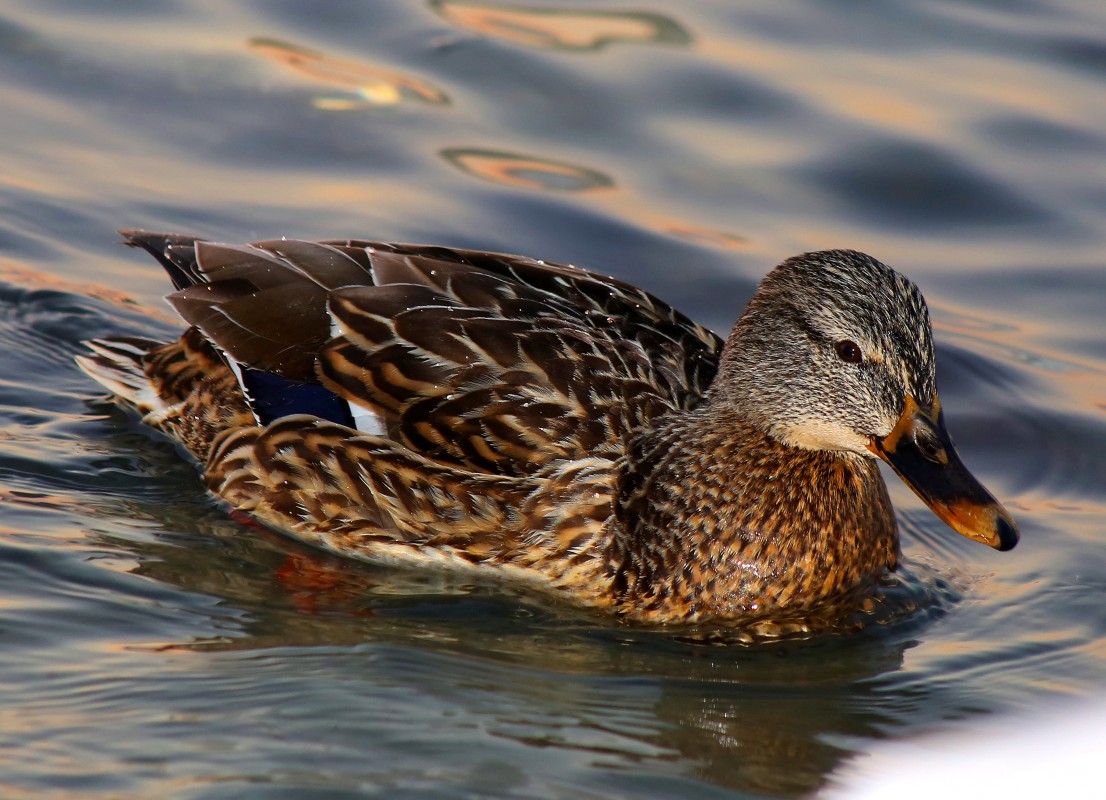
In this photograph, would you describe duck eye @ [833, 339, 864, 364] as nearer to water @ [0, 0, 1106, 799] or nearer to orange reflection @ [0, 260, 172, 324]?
water @ [0, 0, 1106, 799]

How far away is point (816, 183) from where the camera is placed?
10641mm

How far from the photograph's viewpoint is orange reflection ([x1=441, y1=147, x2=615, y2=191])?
10.5 meters

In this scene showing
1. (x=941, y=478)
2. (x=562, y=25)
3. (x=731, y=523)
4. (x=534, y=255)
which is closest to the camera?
(x=941, y=478)

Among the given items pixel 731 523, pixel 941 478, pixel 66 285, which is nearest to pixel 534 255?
pixel 66 285

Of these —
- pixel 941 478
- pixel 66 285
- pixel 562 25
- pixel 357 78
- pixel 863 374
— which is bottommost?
pixel 941 478

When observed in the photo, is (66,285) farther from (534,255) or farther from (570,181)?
(570,181)

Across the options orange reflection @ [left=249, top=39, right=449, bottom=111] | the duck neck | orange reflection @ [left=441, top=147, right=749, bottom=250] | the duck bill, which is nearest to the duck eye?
the duck bill

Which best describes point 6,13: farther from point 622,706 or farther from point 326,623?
point 622,706

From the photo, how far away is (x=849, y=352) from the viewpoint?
6402 millimetres

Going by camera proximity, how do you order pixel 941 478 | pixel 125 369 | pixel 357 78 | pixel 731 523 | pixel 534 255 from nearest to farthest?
1. pixel 941 478
2. pixel 731 523
3. pixel 125 369
4. pixel 534 255
5. pixel 357 78

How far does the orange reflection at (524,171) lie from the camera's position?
10484mm

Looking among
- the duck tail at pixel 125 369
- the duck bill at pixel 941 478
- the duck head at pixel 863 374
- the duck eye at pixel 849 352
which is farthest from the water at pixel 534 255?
the duck eye at pixel 849 352

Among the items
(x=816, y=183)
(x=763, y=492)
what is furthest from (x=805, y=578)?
(x=816, y=183)

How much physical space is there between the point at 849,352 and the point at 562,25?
Answer: 20.4 feet
